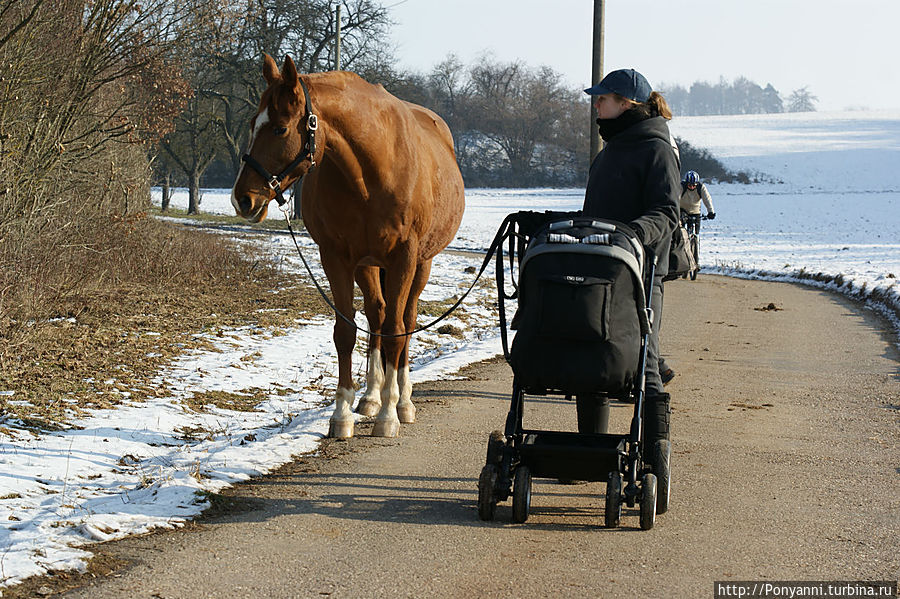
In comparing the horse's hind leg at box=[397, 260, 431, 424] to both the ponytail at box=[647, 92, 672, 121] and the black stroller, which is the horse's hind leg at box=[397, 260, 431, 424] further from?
the ponytail at box=[647, 92, 672, 121]

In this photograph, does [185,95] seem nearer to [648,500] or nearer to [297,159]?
[297,159]

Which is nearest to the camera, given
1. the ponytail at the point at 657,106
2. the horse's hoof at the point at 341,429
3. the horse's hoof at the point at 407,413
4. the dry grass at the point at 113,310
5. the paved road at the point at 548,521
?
the paved road at the point at 548,521

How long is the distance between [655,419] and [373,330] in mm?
2657

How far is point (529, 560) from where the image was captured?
4.37 m

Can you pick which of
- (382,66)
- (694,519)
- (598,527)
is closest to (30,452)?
(598,527)

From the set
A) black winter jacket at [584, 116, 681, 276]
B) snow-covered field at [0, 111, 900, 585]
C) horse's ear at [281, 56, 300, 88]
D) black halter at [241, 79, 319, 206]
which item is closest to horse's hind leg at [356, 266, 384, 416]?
snow-covered field at [0, 111, 900, 585]

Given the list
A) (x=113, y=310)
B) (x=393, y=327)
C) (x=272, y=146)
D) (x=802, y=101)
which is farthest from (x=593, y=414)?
(x=802, y=101)

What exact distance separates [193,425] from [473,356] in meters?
3.75

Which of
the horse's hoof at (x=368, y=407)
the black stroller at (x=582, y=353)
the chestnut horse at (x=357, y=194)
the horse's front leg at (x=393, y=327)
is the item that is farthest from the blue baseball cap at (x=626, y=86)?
the horse's hoof at (x=368, y=407)

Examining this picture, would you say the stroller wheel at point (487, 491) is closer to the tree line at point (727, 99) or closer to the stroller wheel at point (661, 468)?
the stroller wheel at point (661, 468)

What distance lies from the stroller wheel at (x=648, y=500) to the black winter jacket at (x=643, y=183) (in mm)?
1176

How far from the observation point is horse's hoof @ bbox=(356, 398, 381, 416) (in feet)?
23.9

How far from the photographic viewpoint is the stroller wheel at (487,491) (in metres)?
4.80

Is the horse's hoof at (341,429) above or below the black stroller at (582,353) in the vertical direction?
below
